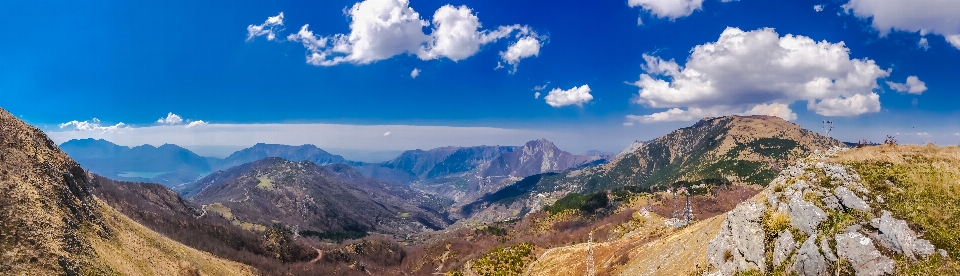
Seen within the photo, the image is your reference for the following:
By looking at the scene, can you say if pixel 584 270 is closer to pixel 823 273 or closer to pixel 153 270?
pixel 823 273

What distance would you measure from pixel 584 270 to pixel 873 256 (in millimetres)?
42342

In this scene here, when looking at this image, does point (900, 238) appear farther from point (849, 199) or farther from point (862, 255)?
point (849, 199)

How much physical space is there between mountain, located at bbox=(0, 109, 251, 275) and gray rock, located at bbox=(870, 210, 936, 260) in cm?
8558

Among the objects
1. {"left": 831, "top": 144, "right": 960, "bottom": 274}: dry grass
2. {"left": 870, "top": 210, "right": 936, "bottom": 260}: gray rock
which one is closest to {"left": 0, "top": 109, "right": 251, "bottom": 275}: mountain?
{"left": 870, "top": 210, "right": 936, "bottom": 260}: gray rock

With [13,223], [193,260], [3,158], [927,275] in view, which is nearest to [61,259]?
[13,223]

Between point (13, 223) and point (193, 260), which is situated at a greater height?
point (13, 223)

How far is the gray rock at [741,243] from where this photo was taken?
33.3 m

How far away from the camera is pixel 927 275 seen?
24922 mm

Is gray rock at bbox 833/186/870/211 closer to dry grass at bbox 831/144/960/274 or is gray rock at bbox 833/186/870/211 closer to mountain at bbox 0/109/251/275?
dry grass at bbox 831/144/960/274

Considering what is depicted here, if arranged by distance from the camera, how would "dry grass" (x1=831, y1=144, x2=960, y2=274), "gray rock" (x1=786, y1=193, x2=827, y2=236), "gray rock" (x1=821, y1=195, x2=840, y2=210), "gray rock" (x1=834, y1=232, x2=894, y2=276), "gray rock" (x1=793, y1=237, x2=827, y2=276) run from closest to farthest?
"gray rock" (x1=834, y1=232, x2=894, y2=276)
"dry grass" (x1=831, y1=144, x2=960, y2=274)
"gray rock" (x1=793, y1=237, x2=827, y2=276)
"gray rock" (x1=786, y1=193, x2=827, y2=236)
"gray rock" (x1=821, y1=195, x2=840, y2=210)

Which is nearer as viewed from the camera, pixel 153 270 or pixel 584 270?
pixel 584 270

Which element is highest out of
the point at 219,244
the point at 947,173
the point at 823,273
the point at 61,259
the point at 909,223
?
the point at 947,173

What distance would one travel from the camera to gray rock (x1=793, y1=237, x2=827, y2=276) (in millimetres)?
28188

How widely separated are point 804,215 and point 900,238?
5529mm
